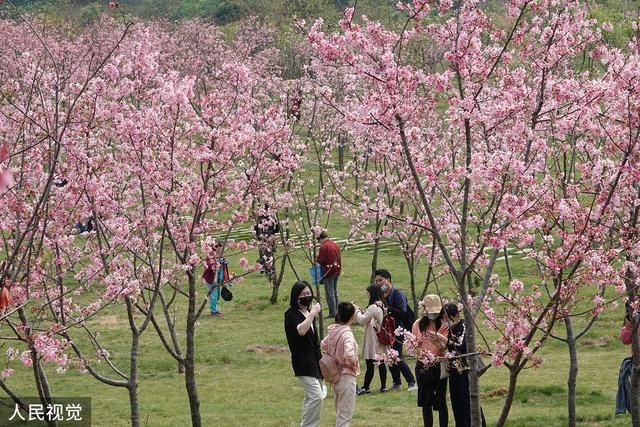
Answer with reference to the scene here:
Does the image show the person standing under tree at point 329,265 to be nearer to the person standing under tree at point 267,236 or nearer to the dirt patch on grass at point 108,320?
the person standing under tree at point 267,236

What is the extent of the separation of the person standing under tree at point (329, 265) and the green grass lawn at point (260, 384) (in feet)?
3.32

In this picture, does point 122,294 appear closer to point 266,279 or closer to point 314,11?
point 266,279

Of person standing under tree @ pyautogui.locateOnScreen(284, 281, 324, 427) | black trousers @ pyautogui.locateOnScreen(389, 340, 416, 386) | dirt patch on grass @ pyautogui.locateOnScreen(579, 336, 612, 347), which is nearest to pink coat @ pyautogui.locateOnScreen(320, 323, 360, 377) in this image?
person standing under tree @ pyautogui.locateOnScreen(284, 281, 324, 427)

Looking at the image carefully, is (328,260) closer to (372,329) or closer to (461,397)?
(372,329)

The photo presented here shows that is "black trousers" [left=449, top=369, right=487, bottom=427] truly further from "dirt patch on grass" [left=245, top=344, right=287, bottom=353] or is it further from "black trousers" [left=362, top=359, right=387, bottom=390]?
"dirt patch on grass" [left=245, top=344, right=287, bottom=353]

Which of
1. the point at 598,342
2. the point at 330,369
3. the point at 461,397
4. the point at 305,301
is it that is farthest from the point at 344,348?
the point at 598,342

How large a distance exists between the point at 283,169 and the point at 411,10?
15.4ft

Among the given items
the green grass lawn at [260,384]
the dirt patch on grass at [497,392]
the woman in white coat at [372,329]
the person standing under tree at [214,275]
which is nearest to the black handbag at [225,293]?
the person standing under tree at [214,275]

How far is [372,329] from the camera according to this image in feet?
43.6

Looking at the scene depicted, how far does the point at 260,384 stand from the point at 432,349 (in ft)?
18.3

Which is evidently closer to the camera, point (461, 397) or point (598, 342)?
point (461, 397)

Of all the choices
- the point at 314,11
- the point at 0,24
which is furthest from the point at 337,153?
the point at 0,24

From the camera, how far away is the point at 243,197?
11.8 meters

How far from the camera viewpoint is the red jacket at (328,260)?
1822 centimetres
